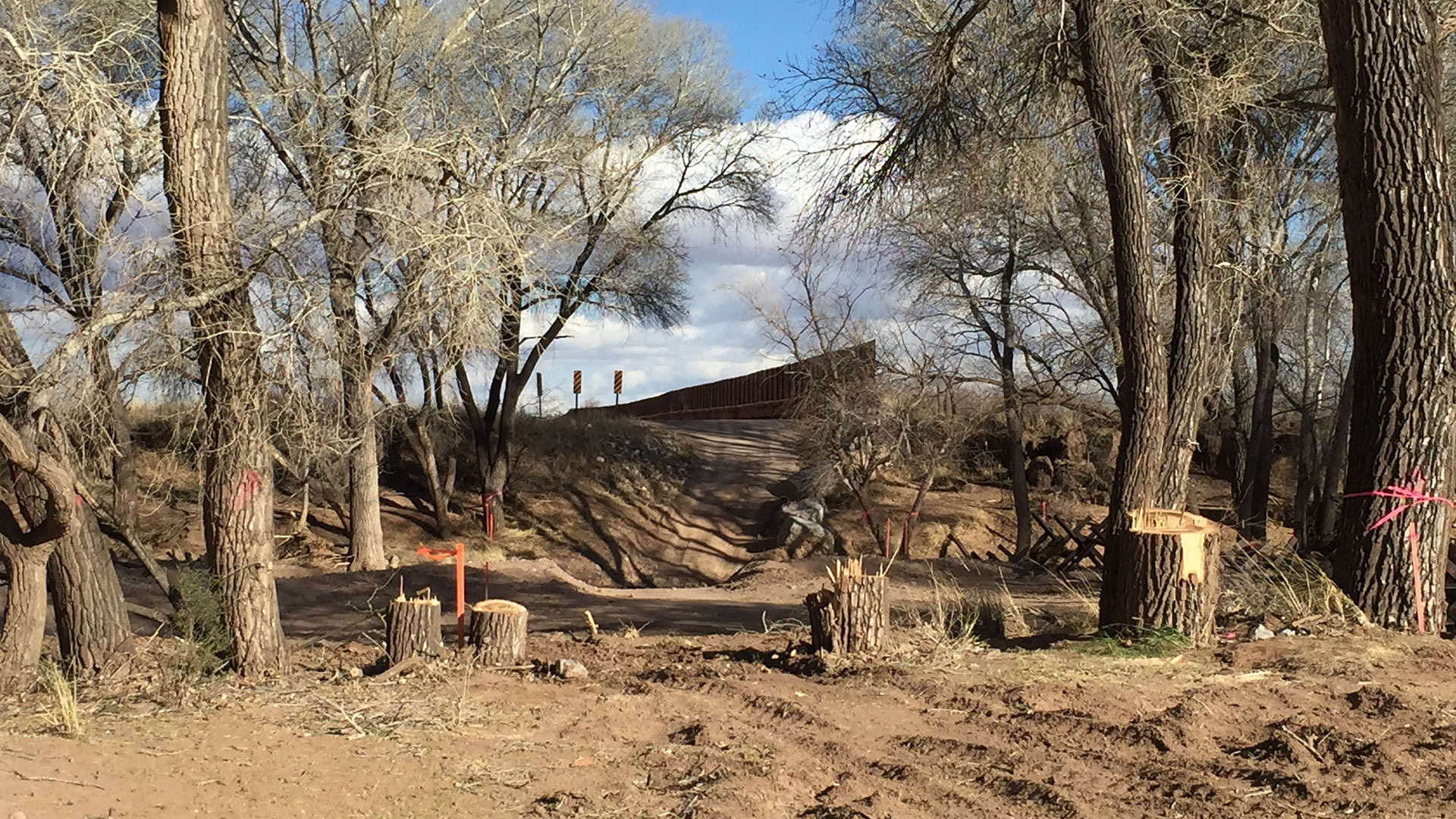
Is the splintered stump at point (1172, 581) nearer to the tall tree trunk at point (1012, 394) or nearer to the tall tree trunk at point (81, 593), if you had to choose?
the tall tree trunk at point (81, 593)

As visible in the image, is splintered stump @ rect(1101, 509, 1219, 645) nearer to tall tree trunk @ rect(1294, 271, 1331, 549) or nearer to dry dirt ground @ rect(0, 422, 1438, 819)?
dry dirt ground @ rect(0, 422, 1438, 819)

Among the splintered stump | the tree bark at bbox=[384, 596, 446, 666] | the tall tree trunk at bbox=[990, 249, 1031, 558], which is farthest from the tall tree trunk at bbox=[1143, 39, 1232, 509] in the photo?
the tall tree trunk at bbox=[990, 249, 1031, 558]

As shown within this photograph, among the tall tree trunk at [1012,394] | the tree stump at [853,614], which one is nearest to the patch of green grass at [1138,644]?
the tree stump at [853,614]

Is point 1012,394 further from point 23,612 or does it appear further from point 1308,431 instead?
point 23,612

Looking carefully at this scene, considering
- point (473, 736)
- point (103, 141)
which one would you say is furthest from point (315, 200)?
point (473, 736)

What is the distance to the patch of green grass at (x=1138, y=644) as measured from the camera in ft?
24.7

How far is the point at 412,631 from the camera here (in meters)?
7.88

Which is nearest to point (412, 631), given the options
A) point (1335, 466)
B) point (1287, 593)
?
point (1287, 593)

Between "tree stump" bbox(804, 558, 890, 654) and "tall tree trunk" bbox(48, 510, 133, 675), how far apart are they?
15.2 ft

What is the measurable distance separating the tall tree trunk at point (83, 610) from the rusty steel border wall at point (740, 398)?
16.7 metres

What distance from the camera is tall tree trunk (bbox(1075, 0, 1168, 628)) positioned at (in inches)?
364

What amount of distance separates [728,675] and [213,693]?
9.86ft

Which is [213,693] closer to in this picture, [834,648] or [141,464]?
[834,648]

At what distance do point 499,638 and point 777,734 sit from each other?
2683 mm
